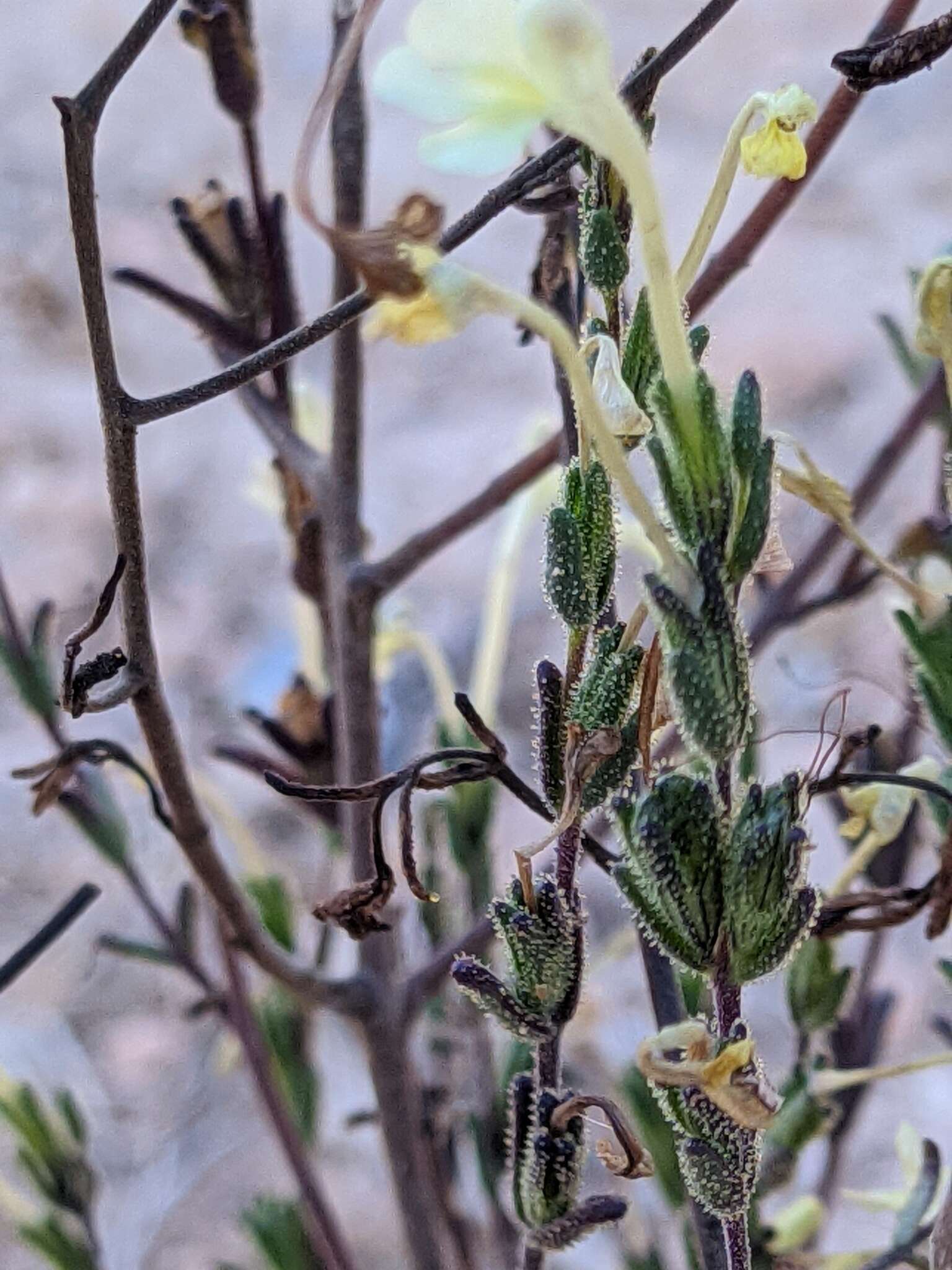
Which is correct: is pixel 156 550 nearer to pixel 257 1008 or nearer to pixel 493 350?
pixel 493 350

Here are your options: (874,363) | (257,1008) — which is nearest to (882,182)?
(874,363)

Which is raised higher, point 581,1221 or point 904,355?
point 904,355

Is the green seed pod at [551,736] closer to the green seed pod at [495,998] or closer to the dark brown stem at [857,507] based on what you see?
the green seed pod at [495,998]

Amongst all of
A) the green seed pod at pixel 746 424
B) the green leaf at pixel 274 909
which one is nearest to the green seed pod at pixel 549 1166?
the green seed pod at pixel 746 424

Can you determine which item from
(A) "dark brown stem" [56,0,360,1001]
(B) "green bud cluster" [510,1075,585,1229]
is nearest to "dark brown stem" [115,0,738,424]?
(A) "dark brown stem" [56,0,360,1001]

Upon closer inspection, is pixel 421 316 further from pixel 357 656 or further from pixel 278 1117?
pixel 278 1117

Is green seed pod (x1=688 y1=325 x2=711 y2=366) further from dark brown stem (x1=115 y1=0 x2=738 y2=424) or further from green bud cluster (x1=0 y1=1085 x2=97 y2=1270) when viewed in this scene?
green bud cluster (x1=0 y1=1085 x2=97 y2=1270)

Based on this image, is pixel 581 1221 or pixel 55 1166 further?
pixel 55 1166

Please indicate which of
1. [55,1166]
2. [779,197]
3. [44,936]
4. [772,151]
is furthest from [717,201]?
[55,1166]
